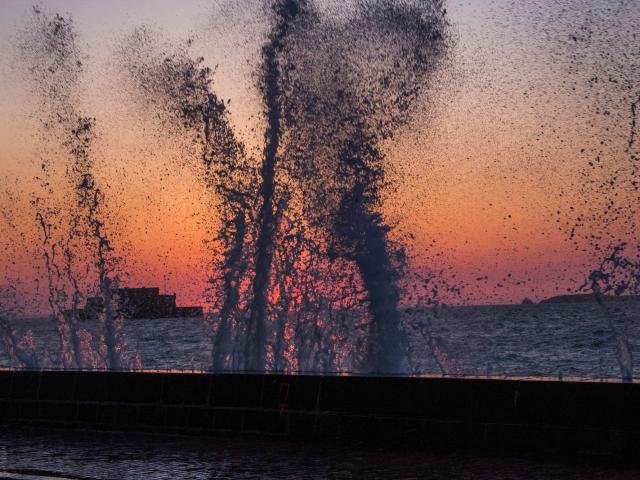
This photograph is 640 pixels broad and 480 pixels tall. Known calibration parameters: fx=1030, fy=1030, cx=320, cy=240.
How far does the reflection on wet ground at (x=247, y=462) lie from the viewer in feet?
22.6

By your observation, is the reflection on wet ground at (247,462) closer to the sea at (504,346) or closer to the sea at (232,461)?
the sea at (232,461)

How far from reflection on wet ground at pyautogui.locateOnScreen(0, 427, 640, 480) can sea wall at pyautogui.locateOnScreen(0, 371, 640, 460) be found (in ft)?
0.98

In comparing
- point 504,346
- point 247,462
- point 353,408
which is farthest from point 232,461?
point 504,346

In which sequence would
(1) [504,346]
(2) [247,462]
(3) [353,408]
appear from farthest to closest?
1. (1) [504,346]
2. (3) [353,408]
3. (2) [247,462]

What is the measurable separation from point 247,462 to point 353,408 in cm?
142

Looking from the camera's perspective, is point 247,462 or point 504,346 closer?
point 247,462

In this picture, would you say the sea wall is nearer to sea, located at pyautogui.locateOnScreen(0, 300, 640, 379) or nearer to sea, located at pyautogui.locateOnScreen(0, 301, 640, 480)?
sea, located at pyautogui.locateOnScreen(0, 301, 640, 480)

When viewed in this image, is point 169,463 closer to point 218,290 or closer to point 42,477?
point 42,477

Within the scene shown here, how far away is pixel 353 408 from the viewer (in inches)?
344

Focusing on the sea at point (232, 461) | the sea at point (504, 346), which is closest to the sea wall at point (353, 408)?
the sea at point (232, 461)

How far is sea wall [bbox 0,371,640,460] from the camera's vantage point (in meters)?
7.61

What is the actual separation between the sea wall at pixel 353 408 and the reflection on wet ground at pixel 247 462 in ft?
0.98

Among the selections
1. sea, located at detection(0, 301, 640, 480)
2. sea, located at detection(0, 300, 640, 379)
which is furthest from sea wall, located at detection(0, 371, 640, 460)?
sea, located at detection(0, 300, 640, 379)

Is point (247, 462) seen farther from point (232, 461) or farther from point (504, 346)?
point (504, 346)
